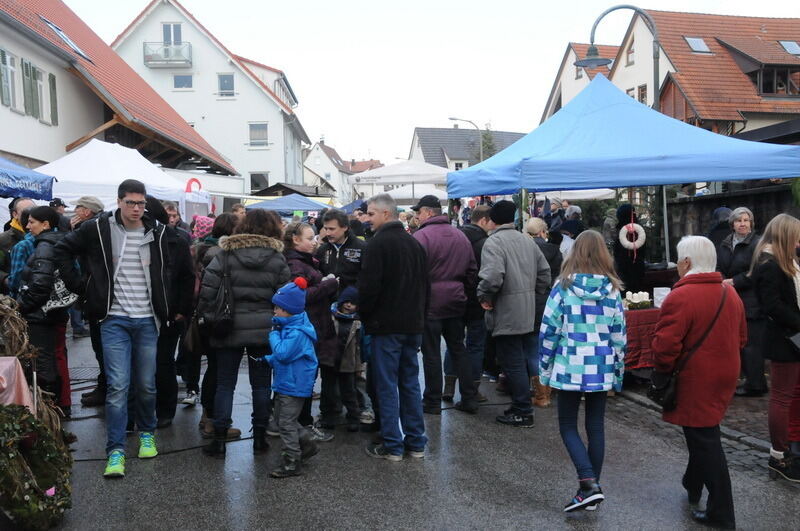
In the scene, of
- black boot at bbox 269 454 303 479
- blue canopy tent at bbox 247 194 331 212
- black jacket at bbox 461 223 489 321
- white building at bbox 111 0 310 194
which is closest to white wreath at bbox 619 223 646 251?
black jacket at bbox 461 223 489 321

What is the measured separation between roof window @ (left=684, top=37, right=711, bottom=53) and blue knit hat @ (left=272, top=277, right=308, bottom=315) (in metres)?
35.0

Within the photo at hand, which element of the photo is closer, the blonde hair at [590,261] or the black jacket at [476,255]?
the blonde hair at [590,261]

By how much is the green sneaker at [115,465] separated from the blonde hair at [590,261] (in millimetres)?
3248

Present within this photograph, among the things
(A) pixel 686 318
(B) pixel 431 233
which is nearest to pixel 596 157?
(B) pixel 431 233

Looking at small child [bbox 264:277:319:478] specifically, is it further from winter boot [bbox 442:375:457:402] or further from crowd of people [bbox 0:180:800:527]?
winter boot [bbox 442:375:457:402]

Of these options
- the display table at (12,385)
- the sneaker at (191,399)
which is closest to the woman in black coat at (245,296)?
the display table at (12,385)

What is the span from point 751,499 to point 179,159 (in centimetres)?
2995

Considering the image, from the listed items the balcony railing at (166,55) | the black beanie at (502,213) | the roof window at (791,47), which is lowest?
the black beanie at (502,213)

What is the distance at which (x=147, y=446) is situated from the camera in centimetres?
551

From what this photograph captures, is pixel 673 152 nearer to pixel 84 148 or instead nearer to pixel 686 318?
pixel 686 318

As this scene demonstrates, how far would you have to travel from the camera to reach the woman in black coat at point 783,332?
5129mm

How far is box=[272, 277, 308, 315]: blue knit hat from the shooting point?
16.8 ft

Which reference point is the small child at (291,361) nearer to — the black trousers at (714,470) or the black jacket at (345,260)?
the black jacket at (345,260)

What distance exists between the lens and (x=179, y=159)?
31.7 m
